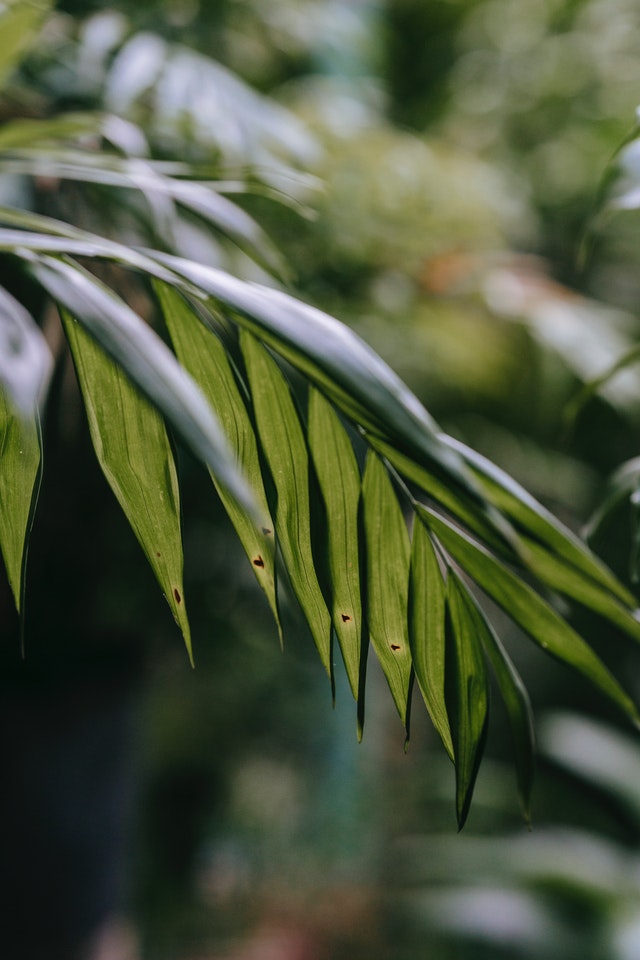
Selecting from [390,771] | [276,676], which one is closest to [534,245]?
[276,676]

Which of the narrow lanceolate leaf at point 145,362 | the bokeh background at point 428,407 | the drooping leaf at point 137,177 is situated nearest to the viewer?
the narrow lanceolate leaf at point 145,362

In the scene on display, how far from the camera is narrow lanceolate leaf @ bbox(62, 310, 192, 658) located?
0.22 meters

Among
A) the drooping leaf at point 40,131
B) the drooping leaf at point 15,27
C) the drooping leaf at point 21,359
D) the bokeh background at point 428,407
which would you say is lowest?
the bokeh background at point 428,407

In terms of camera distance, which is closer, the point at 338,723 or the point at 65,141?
the point at 65,141

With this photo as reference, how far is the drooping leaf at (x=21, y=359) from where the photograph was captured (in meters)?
0.20

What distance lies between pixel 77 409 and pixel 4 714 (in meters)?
0.30

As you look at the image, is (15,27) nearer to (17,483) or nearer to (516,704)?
(17,483)

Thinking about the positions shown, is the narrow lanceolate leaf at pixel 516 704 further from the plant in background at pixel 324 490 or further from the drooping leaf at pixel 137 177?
the drooping leaf at pixel 137 177

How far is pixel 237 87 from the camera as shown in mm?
613

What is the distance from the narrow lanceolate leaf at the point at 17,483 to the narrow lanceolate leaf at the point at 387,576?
0.10m

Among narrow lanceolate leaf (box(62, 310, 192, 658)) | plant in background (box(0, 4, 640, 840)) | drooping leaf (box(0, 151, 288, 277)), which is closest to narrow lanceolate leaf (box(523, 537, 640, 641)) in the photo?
plant in background (box(0, 4, 640, 840))

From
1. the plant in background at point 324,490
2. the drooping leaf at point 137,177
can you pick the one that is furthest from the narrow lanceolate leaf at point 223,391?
the drooping leaf at point 137,177

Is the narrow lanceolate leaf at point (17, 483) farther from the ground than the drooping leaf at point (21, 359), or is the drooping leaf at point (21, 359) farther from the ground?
the drooping leaf at point (21, 359)

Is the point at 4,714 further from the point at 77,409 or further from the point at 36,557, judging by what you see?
the point at 77,409
